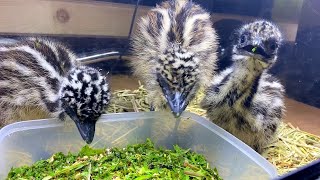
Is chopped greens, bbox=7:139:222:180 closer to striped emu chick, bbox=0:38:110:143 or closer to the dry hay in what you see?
striped emu chick, bbox=0:38:110:143

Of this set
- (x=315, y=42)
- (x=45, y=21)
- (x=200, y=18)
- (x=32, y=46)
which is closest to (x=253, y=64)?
(x=200, y=18)

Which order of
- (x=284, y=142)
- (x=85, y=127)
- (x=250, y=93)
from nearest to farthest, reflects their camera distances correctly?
(x=85, y=127), (x=250, y=93), (x=284, y=142)

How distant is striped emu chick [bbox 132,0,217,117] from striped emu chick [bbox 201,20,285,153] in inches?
5.5

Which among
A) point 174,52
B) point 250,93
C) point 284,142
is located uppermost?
point 174,52

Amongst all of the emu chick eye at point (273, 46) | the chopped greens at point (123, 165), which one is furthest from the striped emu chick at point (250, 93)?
the chopped greens at point (123, 165)

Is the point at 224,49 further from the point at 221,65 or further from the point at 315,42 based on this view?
the point at 315,42

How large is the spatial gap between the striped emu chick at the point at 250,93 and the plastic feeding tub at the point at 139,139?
165mm

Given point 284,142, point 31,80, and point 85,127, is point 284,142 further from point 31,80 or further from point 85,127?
point 31,80

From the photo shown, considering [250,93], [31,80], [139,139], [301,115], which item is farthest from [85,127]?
[301,115]

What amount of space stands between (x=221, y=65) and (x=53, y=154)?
1126mm

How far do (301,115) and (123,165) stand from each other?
4.24 feet

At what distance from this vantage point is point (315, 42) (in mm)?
2311

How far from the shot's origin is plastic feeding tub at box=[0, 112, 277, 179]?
5.15ft

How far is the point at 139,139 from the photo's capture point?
189cm
